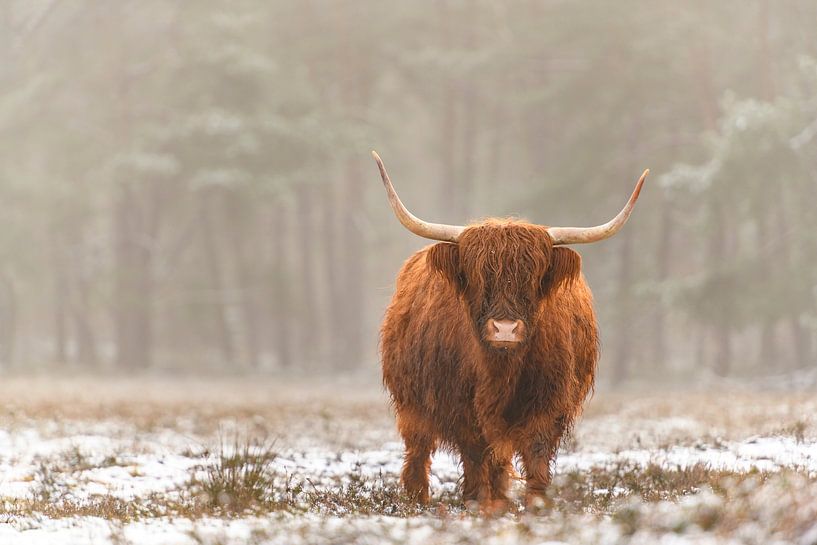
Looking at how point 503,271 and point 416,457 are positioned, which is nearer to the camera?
point 503,271

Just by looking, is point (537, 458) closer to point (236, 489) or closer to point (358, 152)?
point (236, 489)

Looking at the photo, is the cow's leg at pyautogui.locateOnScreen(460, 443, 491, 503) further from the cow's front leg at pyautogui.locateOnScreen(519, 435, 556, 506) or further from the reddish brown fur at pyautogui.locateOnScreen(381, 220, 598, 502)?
the cow's front leg at pyautogui.locateOnScreen(519, 435, 556, 506)

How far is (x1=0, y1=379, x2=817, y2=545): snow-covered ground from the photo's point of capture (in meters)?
4.84

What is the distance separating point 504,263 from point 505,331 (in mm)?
509

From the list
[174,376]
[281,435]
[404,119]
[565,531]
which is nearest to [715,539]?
[565,531]

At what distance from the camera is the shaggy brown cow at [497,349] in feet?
21.8

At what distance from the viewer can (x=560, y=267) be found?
22.3ft

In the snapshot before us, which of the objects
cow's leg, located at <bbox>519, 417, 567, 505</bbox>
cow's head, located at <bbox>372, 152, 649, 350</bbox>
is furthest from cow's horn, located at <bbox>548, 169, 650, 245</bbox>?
cow's leg, located at <bbox>519, 417, 567, 505</bbox>

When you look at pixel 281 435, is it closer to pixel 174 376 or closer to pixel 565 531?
pixel 565 531

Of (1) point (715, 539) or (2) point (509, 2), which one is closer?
(1) point (715, 539)

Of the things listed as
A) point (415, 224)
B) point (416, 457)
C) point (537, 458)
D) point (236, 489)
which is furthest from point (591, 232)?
point (236, 489)

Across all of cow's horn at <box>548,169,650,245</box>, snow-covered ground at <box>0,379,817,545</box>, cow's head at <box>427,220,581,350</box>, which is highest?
cow's horn at <box>548,169,650,245</box>

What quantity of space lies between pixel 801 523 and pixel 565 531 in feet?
3.40

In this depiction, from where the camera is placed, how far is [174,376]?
30438 millimetres
